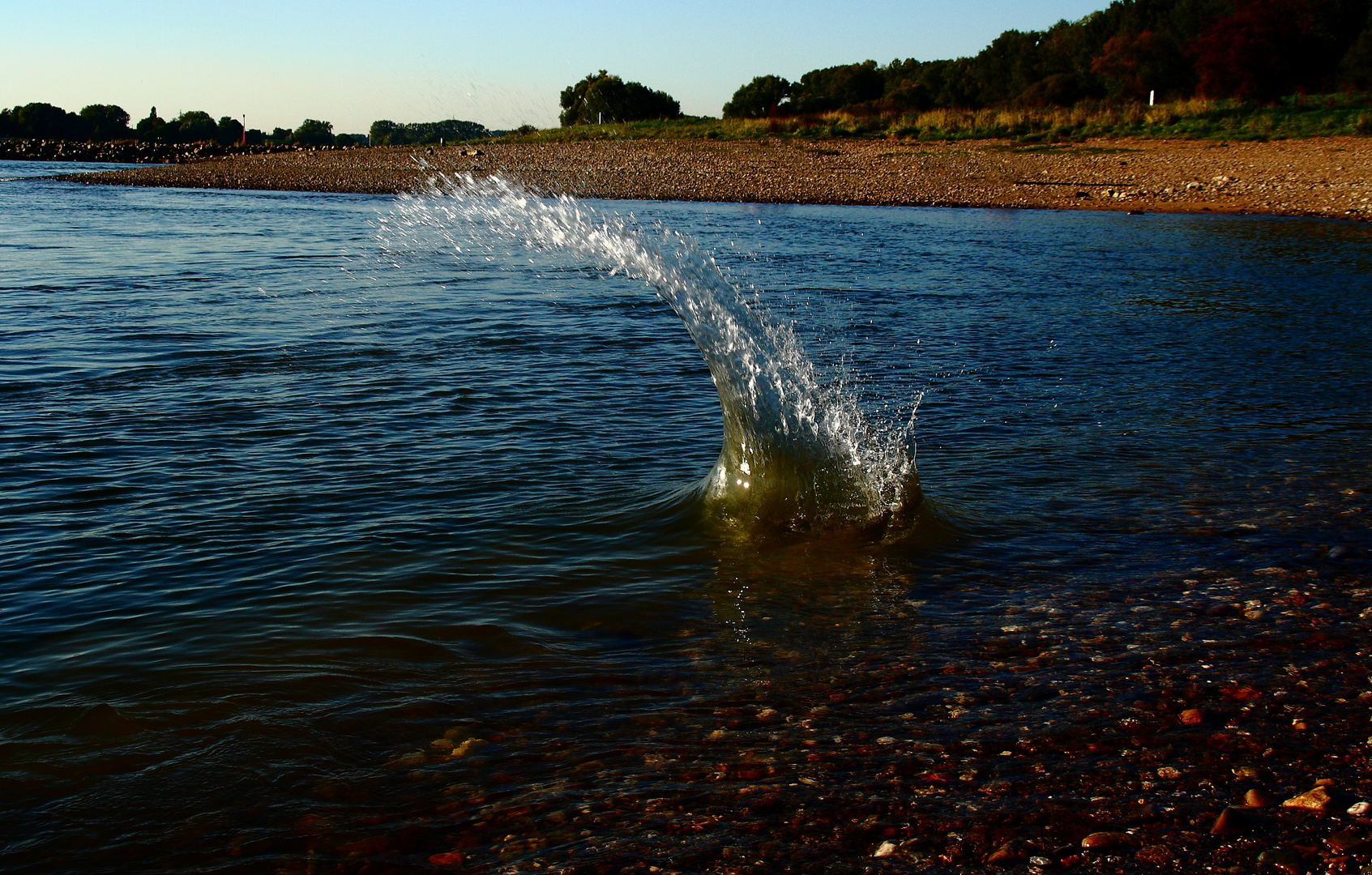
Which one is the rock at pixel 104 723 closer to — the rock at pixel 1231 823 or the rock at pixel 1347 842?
the rock at pixel 1231 823

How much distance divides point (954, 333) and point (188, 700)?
10.6 metres

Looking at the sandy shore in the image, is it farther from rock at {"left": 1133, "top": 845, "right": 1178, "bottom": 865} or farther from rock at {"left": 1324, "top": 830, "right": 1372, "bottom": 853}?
rock at {"left": 1133, "top": 845, "right": 1178, "bottom": 865}

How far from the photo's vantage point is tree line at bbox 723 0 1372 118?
144ft

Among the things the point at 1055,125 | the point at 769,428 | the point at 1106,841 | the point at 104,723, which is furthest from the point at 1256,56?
the point at 104,723

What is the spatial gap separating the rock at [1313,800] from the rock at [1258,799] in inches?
1.8

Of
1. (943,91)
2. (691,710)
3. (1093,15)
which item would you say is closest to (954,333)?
(691,710)

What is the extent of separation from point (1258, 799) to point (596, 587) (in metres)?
3.34

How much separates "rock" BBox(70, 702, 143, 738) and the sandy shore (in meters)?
29.6

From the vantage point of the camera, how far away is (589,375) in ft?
35.1

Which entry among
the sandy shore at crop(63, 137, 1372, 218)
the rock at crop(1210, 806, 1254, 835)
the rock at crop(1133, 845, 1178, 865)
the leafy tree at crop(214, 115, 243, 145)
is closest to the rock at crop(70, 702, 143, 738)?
the rock at crop(1133, 845, 1178, 865)

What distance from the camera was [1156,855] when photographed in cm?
328

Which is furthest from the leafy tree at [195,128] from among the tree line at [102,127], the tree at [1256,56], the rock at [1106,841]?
the rock at [1106,841]

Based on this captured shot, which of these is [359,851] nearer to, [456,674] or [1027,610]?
[456,674]

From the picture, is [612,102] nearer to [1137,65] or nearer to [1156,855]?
[1137,65]
